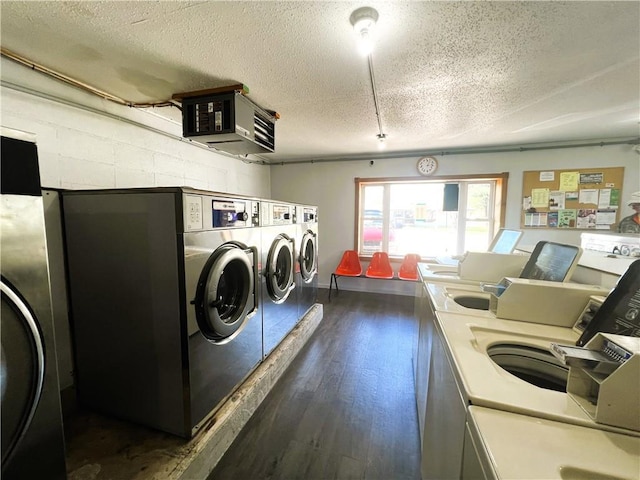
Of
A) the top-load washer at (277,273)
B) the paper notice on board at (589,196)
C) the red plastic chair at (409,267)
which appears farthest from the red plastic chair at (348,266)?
the paper notice on board at (589,196)

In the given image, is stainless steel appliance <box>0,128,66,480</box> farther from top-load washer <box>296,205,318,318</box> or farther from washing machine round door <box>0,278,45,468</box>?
top-load washer <box>296,205,318,318</box>

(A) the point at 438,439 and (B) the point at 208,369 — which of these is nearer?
(A) the point at 438,439

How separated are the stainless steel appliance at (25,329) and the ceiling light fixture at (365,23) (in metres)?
1.31

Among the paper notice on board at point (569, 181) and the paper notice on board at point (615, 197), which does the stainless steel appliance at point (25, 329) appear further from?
the paper notice on board at point (615, 197)

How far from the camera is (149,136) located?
2.33 m

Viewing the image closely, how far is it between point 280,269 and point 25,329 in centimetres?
177

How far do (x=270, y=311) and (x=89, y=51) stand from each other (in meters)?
1.97

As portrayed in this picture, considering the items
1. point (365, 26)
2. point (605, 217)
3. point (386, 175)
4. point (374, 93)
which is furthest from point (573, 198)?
point (365, 26)

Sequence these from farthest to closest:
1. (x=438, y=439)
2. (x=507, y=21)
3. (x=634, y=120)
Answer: (x=634, y=120)
(x=507, y=21)
(x=438, y=439)

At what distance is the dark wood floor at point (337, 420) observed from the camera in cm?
136

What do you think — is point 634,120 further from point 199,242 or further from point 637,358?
point 199,242

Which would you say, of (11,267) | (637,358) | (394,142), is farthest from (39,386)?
(394,142)

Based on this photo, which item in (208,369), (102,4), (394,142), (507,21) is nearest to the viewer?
(102,4)

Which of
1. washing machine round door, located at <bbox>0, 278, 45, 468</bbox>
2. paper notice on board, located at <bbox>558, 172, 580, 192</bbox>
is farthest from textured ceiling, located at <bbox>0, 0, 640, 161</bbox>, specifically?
washing machine round door, located at <bbox>0, 278, 45, 468</bbox>
